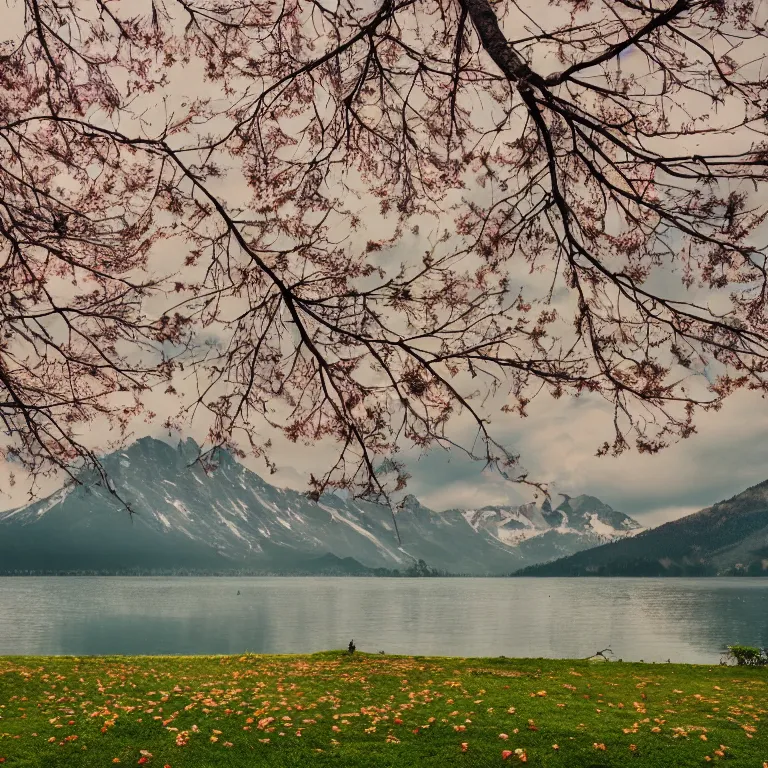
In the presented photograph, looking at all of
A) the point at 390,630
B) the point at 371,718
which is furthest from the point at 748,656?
the point at 390,630

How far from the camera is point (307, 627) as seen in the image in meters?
104

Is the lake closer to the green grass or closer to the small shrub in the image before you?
the small shrub

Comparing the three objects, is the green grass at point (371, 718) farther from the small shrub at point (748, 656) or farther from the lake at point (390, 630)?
the lake at point (390, 630)

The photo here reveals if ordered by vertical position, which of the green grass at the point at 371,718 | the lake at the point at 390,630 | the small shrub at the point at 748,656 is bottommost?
the lake at the point at 390,630

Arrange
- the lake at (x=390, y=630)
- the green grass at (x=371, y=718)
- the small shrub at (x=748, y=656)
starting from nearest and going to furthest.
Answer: the green grass at (x=371, y=718), the small shrub at (x=748, y=656), the lake at (x=390, y=630)

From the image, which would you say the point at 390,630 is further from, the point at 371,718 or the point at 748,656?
the point at 371,718


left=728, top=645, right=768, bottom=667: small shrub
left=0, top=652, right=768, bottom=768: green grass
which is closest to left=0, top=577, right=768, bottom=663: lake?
left=728, top=645, right=768, bottom=667: small shrub

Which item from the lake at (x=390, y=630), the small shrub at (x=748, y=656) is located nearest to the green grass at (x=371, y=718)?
the small shrub at (x=748, y=656)

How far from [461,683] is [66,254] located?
1065cm

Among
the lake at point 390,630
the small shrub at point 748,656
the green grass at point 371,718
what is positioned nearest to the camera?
the green grass at point 371,718

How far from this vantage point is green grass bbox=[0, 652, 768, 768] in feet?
29.8

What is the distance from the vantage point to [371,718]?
35.5 feet

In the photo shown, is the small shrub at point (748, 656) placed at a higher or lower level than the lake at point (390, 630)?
higher

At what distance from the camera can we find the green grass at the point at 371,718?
Answer: 9078mm
